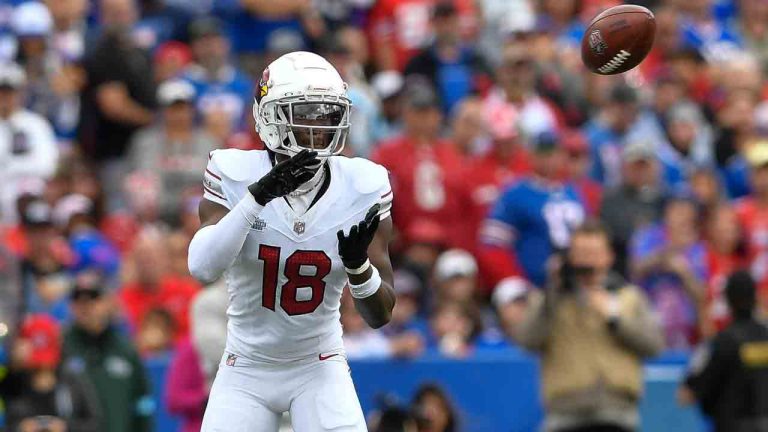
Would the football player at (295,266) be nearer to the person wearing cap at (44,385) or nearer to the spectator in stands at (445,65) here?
the person wearing cap at (44,385)

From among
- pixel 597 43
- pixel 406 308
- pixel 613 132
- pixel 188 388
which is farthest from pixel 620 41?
pixel 613 132

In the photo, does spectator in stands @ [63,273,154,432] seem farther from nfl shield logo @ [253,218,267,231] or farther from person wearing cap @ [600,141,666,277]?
nfl shield logo @ [253,218,267,231]

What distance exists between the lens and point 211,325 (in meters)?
7.03

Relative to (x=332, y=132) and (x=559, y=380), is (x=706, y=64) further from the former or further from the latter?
(x=332, y=132)

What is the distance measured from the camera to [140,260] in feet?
30.2

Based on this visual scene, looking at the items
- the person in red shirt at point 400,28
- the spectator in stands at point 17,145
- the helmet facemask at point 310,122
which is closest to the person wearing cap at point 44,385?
the spectator in stands at point 17,145

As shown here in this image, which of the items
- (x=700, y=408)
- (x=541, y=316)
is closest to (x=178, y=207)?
(x=541, y=316)

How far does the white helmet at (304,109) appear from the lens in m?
5.37

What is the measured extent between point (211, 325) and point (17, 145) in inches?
141

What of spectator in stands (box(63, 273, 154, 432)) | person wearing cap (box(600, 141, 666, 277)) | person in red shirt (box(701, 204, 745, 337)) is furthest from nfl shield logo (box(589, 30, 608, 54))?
person wearing cap (box(600, 141, 666, 277))

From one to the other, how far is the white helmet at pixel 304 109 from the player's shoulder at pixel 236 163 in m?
0.09

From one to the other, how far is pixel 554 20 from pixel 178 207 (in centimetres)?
386

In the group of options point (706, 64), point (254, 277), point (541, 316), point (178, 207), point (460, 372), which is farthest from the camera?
point (706, 64)

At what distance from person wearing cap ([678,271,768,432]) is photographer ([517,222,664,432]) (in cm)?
31
